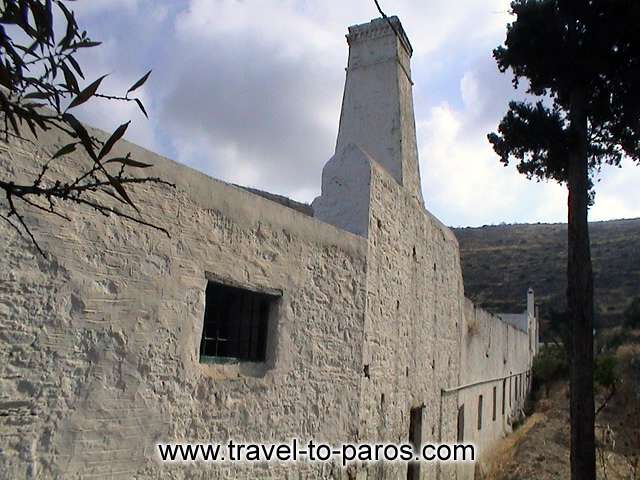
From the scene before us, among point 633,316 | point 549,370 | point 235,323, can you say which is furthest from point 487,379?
point 633,316

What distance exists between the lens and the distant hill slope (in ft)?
120

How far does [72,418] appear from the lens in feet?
10.7

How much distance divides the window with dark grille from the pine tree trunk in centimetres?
442

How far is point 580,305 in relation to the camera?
24.1 feet

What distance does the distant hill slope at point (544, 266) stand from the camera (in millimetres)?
36531


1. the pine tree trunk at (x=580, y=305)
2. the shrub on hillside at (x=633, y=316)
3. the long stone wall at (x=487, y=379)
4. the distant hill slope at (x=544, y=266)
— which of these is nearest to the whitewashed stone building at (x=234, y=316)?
the pine tree trunk at (x=580, y=305)

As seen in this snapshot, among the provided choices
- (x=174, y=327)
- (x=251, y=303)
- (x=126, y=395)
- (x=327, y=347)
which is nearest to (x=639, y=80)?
(x=327, y=347)

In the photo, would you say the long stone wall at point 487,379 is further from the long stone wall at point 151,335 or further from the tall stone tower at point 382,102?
the long stone wall at point 151,335

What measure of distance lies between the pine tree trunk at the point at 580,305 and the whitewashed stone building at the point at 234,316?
2.03 m

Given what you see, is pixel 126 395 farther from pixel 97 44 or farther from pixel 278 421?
pixel 97 44

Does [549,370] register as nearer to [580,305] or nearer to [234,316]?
[580,305]

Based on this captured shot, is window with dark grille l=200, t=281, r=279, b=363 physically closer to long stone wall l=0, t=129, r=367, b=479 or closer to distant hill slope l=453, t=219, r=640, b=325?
long stone wall l=0, t=129, r=367, b=479

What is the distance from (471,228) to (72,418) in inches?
2337

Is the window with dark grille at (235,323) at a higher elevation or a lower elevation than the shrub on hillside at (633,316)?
lower
